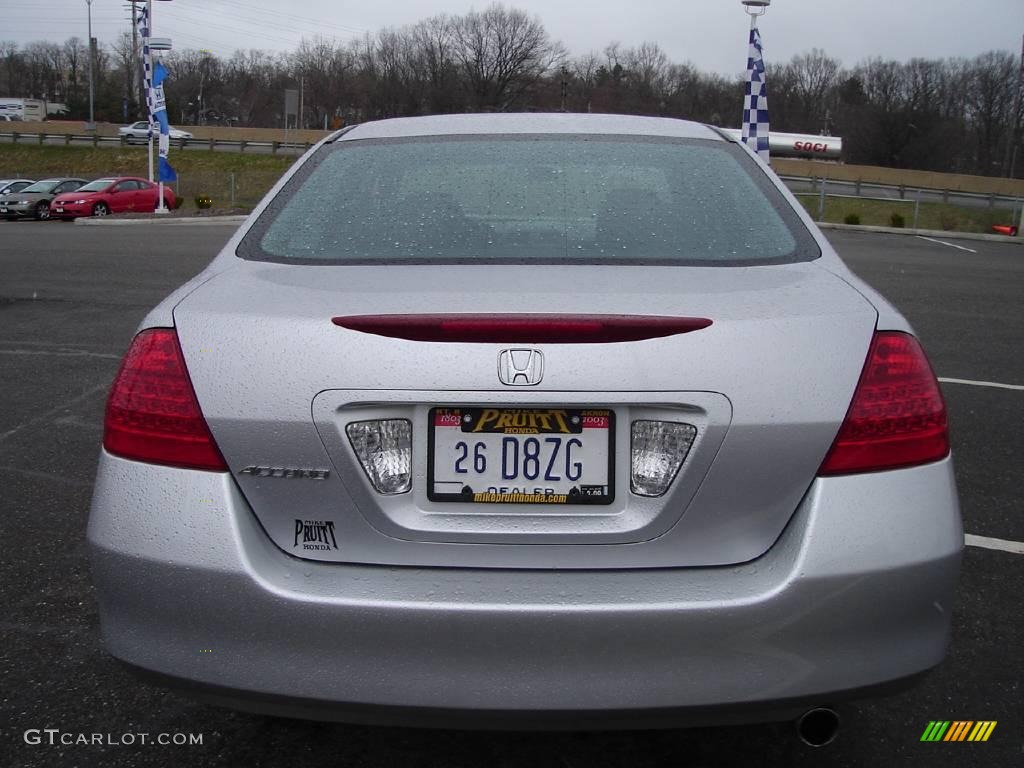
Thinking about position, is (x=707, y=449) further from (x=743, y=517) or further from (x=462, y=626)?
(x=462, y=626)

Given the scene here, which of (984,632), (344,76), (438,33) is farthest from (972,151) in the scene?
(984,632)

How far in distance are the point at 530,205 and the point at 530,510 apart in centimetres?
113

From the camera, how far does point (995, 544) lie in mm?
4082

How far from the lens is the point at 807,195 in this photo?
118 feet

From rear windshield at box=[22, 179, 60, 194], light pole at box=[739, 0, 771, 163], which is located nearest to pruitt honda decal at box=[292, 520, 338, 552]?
light pole at box=[739, 0, 771, 163]

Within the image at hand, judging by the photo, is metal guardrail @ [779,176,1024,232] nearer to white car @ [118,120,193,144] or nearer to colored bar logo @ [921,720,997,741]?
white car @ [118,120,193,144]

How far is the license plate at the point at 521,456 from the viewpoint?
6.46 ft

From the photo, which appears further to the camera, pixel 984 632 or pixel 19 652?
pixel 984 632

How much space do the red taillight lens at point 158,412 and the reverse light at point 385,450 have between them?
290mm

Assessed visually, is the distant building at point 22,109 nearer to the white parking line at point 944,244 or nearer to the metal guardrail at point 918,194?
the metal guardrail at point 918,194

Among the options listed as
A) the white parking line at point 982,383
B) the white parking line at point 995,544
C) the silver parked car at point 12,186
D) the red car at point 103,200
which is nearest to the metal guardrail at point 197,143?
the silver parked car at point 12,186

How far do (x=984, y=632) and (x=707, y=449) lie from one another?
187 centimetres

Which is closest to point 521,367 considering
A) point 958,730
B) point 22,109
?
point 958,730

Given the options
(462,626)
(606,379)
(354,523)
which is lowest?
(462,626)
